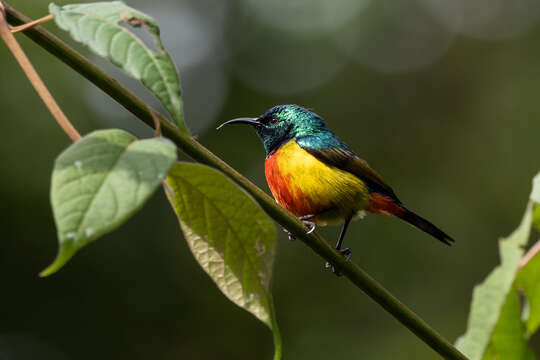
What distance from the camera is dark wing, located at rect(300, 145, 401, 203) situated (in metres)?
3.23

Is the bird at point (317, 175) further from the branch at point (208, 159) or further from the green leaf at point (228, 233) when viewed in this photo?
the green leaf at point (228, 233)

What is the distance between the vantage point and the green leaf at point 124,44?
0.75m

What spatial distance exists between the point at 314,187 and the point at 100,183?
240cm

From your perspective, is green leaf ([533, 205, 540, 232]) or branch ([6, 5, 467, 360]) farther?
green leaf ([533, 205, 540, 232])

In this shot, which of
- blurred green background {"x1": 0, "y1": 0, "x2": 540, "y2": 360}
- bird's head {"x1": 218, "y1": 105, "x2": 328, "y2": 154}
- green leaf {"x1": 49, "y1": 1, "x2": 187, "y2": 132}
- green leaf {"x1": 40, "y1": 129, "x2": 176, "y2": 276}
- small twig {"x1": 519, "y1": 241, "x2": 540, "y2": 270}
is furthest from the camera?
blurred green background {"x1": 0, "y1": 0, "x2": 540, "y2": 360}

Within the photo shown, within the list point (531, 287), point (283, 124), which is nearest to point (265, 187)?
point (283, 124)

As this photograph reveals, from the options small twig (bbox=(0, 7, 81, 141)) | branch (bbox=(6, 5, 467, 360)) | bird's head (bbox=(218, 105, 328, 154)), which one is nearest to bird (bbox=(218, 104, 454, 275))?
bird's head (bbox=(218, 105, 328, 154))

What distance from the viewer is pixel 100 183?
67 centimetres

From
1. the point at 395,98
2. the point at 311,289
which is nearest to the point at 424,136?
the point at 395,98

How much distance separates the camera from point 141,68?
760 mm

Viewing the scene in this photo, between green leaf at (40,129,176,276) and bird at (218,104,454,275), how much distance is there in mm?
2124

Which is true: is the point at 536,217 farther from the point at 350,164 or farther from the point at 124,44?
the point at 350,164

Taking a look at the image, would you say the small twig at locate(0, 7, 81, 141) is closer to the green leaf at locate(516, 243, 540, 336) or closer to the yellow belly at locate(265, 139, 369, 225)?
the green leaf at locate(516, 243, 540, 336)

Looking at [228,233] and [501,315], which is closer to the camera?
[228,233]
